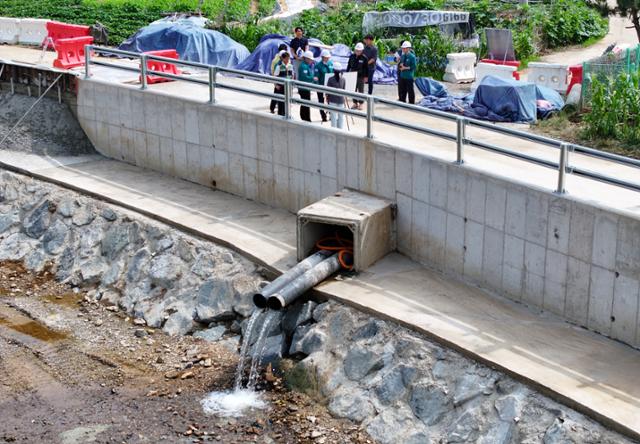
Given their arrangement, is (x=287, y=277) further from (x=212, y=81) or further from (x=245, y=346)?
(x=212, y=81)

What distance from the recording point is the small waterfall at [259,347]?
1327 centimetres

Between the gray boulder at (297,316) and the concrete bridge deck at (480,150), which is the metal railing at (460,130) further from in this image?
the gray boulder at (297,316)

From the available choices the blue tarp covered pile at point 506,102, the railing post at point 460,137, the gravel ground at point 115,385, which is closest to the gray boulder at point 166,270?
the gravel ground at point 115,385

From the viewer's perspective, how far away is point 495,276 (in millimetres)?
13359

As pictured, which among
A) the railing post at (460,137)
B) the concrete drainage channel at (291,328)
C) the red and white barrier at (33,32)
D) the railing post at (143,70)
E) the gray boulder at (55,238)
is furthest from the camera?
the red and white barrier at (33,32)

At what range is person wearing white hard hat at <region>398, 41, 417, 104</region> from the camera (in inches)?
758

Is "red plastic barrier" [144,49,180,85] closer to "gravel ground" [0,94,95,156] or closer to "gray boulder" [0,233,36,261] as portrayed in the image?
"gravel ground" [0,94,95,156]

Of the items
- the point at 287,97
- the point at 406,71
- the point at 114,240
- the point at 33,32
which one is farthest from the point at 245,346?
the point at 33,32

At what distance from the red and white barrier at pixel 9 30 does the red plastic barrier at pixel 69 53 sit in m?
6.54

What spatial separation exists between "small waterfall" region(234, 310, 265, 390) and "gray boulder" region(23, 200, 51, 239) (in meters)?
5.48

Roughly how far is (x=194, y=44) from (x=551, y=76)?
28.6 ft

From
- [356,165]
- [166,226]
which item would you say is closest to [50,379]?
[166,226]

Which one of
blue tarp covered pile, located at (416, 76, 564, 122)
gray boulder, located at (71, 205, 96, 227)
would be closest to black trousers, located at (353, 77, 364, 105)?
blue tarp covered pile, located at (416, 76, 564, 122)

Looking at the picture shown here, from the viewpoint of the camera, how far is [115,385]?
1349 cm
